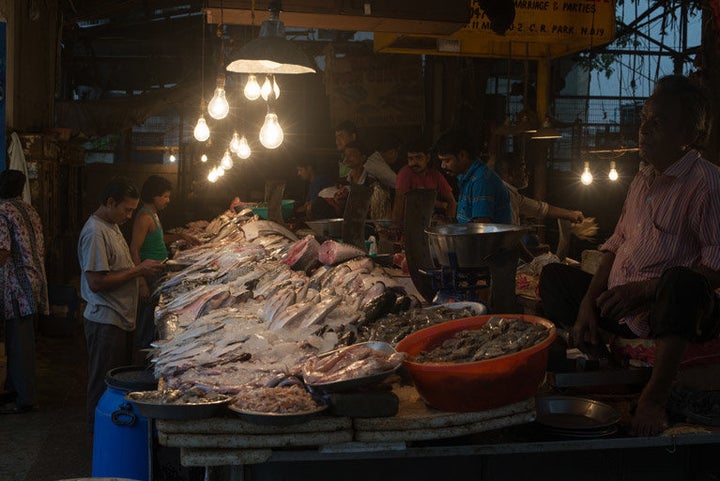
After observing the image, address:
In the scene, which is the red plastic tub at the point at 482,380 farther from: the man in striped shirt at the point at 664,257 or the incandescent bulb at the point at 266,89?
the incandescent bulb at the point at 266,89

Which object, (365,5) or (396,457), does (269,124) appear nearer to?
(365,5)

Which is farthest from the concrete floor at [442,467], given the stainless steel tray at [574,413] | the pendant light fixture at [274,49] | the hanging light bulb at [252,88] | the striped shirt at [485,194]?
the hanging light bulb at [252,88]

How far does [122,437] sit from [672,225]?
126 inches

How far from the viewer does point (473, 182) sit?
19.5 feet

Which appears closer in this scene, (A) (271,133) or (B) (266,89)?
(A) (271,133)

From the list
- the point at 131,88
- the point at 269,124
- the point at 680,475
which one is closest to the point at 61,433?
the point at 269,124

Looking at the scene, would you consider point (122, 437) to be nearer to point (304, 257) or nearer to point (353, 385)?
point (353, 385)

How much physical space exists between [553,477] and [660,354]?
720 millimetres

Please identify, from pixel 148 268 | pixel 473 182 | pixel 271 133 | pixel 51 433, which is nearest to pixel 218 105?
pixel 271 133

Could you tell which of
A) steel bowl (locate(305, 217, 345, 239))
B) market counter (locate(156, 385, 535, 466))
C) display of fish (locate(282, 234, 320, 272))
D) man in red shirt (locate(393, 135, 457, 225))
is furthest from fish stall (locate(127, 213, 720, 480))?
man in red shirt (locate(393, 135, 457, 225))

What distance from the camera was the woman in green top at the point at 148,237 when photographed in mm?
8008

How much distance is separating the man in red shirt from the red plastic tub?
4997 millimetres

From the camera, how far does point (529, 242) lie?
26.5 feet

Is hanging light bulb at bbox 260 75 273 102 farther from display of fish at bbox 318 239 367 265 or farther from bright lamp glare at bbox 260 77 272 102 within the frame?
display of fish at bbox 318 239 367 265
